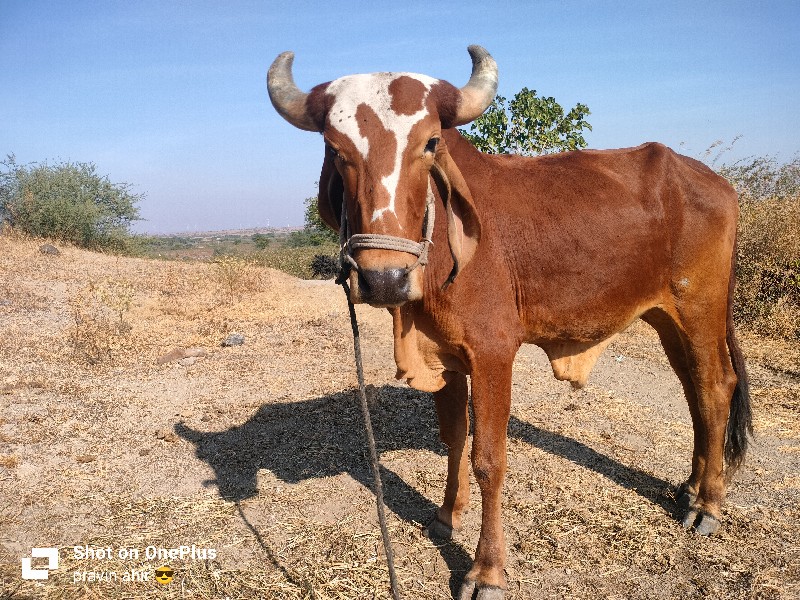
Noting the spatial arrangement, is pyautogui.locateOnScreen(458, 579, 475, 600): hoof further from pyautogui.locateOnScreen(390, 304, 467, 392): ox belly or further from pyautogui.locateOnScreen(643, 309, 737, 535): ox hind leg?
pyautogui.locateOnScreen(643, 309, 737, 535): ox hind leg

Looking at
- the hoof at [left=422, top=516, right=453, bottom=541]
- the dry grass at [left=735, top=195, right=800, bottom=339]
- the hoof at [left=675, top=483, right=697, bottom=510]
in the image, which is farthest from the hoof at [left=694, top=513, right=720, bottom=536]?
the dry grass at [left=735, top=195, right=800, bottom=339]

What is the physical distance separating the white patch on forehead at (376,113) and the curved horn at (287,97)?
0.70 ft

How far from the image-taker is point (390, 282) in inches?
93.4

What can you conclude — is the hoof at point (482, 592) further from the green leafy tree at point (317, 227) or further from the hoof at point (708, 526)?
the green leafy tree at point (317, 227)

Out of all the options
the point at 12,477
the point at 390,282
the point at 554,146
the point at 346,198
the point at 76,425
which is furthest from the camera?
the point at 554,146

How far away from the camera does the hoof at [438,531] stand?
3922 millimetres

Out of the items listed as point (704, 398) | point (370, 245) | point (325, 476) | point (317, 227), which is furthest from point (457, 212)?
point (317, 227)

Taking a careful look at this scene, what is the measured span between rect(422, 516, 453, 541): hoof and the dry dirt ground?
0.25 ft

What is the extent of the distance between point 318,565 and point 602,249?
2660mm

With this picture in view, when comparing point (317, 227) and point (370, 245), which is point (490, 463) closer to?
point (370, 245)

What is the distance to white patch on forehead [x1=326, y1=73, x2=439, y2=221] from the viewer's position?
2.50 meters

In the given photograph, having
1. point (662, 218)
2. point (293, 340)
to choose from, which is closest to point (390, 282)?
point (662, 218)

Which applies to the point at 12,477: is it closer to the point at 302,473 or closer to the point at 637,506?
the point at 302,473

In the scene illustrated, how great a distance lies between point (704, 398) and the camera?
4148mm
